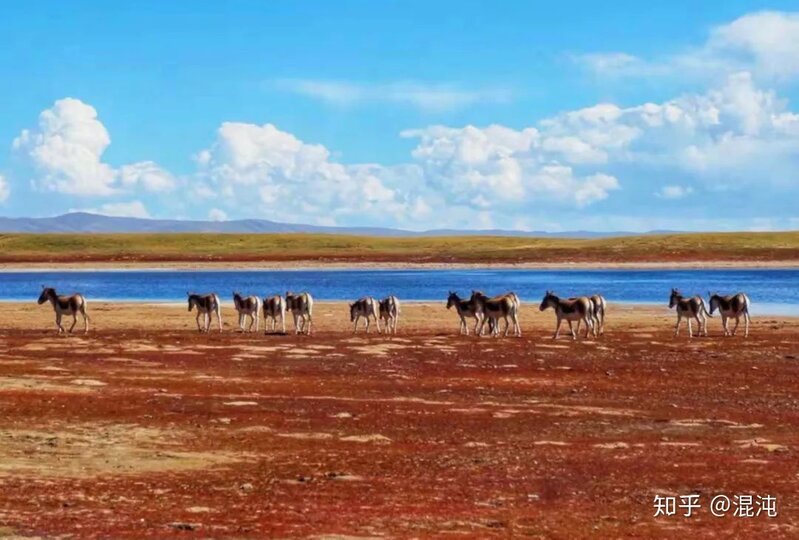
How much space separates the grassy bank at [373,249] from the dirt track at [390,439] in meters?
103

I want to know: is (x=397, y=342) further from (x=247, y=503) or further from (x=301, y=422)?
(x=247, y=503)

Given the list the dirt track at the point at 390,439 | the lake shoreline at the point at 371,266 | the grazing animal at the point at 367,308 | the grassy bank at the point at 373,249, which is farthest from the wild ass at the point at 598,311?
the grassy bank at the point at 373,249

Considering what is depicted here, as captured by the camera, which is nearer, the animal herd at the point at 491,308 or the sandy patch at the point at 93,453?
the sandy patch at the point at 93,453

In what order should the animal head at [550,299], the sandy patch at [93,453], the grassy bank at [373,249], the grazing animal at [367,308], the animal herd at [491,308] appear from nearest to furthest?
the sandy patch at [93,453] < the animal herd at [491,308] < the animal head at [550,299] < the grazing animal at [367,308] < the grassy bank at [373,249]

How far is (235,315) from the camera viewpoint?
4791 cm

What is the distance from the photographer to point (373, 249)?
165125 mm

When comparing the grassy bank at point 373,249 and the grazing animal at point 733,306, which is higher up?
the grassy bank at point 373,249

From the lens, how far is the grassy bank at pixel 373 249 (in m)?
132

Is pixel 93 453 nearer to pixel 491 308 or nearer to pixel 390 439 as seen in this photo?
pixel 390 439

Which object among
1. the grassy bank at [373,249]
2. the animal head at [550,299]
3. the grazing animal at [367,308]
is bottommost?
the grazing animal at [367,308]

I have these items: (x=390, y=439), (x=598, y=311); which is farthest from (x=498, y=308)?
(x=390, y=439)

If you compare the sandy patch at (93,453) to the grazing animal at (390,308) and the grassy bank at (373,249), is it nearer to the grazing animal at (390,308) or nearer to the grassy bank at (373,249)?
the grazing animal at (390,308)

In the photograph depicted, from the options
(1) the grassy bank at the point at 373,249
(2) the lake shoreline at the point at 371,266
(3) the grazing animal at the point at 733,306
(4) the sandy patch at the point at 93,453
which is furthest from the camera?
(1) the grassy bank at the point at 373,249

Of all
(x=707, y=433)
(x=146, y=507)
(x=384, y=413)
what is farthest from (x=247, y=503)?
(x=707, y=433)
